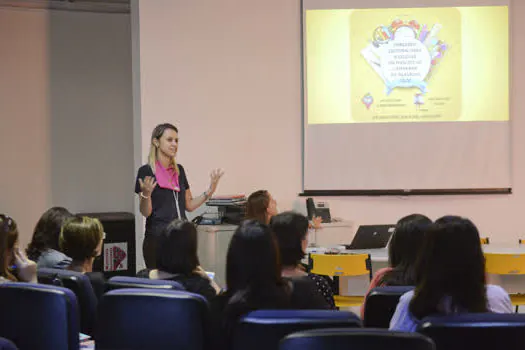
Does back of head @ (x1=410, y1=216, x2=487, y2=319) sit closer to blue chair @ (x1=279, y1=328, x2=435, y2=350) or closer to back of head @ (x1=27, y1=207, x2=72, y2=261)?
blue chair @ (x1=279, y1=328, x2=435, y2=350)

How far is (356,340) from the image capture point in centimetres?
182

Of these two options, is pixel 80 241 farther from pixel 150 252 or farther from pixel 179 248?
pixel 150 252

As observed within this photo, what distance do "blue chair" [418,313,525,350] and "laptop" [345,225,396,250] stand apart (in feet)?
9.41

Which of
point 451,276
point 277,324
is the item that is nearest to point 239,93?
point 451,276

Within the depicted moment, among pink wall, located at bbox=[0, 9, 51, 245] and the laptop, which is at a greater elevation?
pink wall, located at bbox=[0, 9, 51, 245]

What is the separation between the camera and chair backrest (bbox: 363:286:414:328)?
8.77 feet

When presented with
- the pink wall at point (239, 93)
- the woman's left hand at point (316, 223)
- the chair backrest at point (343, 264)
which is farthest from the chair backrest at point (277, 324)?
the pink wall at point (239, 93)

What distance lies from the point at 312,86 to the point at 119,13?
2.73 metres

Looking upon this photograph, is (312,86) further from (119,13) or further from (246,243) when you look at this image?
(246,243)

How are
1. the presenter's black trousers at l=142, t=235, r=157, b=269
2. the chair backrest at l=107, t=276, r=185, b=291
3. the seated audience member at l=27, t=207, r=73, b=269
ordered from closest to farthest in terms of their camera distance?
1. the chair backrest at l=107, t=276, r=185, b=291
2. the seated audience member at l=27, t=207, r=73, b=269
3. the presenter's black trousers at l=142, t=235, r=157, b=269

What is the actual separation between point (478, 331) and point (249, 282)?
807 millimetres

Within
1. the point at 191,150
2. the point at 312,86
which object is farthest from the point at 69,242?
the point at 312,86

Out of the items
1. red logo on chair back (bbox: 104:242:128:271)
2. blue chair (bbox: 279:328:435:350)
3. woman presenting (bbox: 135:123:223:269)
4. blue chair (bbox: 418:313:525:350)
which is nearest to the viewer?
blue chair (bbox: 279:328:435:350)

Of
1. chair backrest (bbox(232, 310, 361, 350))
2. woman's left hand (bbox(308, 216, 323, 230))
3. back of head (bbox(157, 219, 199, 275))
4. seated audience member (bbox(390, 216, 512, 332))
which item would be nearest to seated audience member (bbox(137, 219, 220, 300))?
back of head (bbox(157, 219, 199, 275))
